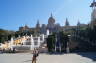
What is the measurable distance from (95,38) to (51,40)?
465 inches

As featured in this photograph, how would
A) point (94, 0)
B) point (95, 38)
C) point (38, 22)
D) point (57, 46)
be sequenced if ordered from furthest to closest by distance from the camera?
point (38, 22), point (94, 0), point (95, 38), point (57, 46)

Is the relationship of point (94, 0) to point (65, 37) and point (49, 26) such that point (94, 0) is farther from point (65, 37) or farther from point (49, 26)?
point (49, 26)

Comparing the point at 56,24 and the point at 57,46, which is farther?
the point at 56,24

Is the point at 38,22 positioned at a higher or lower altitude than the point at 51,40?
higher

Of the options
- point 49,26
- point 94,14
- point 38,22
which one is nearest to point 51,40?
point 94,14

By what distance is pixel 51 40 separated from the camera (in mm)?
34406

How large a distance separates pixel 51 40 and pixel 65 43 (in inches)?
133

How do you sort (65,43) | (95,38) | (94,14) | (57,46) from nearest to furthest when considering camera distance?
(65,43)
(57,46)
(95,38)
(94,14)

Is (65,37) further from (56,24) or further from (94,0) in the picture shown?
(56,24)

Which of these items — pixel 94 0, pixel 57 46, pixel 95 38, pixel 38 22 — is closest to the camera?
pixel 57 46

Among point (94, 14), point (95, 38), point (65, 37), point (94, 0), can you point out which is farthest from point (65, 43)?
point (94, 14)

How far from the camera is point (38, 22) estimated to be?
407 ft

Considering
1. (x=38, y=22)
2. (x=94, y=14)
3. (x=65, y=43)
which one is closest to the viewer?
(x=65, y=43)

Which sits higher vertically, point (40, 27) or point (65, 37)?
point (40, 27)
